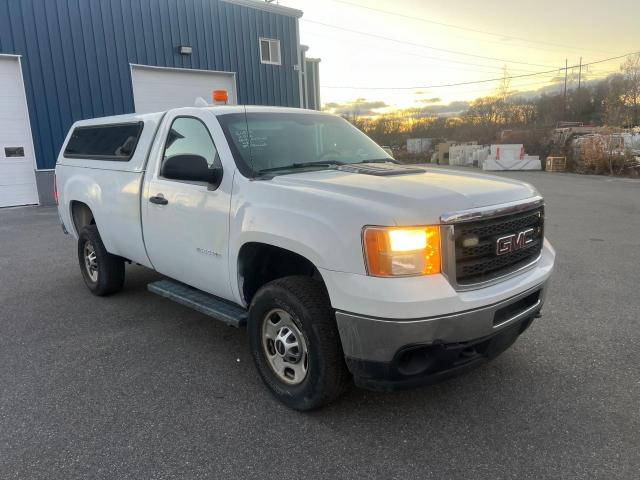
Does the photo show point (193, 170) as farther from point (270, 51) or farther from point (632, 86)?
point (632, 86)

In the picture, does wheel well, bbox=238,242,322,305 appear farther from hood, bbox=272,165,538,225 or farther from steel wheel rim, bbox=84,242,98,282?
steel wheel rim, bbox=84,242,98,282

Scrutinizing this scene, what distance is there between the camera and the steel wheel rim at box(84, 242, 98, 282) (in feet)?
18.1

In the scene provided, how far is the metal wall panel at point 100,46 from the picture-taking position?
12391mm

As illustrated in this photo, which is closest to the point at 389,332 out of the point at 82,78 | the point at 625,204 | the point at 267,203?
the point at 267,203

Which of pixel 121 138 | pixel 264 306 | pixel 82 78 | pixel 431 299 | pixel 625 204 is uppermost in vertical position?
pixel 82 78

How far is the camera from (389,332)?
2.52 metres

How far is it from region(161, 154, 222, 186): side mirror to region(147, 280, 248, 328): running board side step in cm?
93

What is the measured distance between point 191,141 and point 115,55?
11.4 metres

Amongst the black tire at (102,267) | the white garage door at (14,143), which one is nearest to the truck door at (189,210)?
the black tire at (102,267)

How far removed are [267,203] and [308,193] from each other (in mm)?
328

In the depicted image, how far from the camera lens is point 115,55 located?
13516 mm

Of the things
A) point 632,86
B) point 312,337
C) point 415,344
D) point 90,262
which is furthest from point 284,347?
point 632,86

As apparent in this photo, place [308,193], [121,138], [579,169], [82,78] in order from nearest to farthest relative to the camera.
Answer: [308,193] < [121,138] < [82,78] < [579,169]

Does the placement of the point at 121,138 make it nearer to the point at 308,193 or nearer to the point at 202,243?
the point at 202,243
